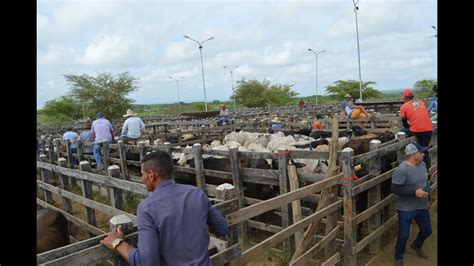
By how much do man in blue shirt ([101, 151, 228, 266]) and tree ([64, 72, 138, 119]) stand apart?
126 ft

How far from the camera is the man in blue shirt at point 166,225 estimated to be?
2.43 meters

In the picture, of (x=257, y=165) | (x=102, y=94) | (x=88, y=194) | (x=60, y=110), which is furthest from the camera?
(x=60, y=110)

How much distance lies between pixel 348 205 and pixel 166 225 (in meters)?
3.24

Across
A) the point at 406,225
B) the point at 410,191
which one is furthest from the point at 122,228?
the point at 406,225

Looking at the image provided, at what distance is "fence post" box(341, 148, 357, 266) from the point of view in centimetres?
499

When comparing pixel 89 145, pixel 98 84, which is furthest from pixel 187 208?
pixel 98 84

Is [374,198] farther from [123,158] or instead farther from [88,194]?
[123,158]

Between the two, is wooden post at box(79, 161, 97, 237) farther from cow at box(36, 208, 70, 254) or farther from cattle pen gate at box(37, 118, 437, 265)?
cow at box(36, 208, 70, 254)

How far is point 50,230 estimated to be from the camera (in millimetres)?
4227

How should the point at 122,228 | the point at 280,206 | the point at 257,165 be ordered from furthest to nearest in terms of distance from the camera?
1. the point at 257,165
2. the point at 280,206
3. the point at 122,228

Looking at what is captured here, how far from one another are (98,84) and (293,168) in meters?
38.0

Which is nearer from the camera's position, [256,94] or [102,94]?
[102,94]
